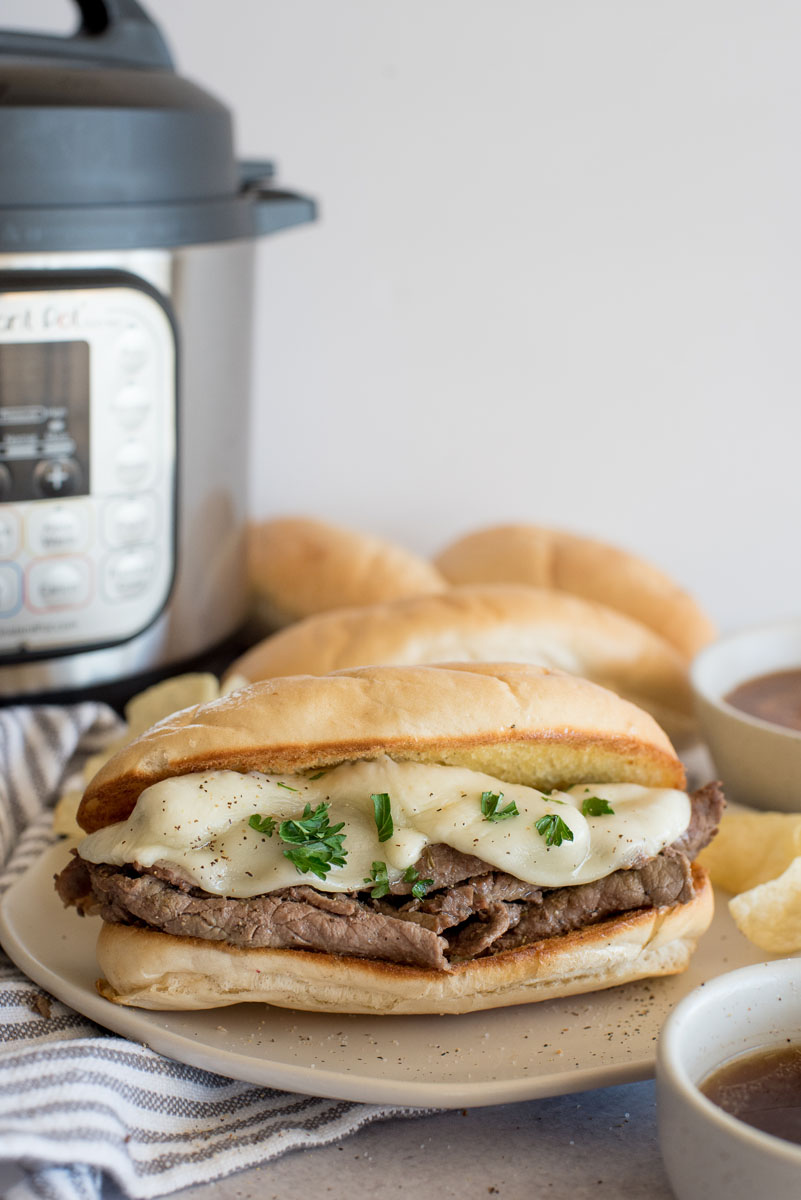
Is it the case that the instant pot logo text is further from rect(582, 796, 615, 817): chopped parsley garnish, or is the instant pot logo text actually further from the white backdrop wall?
rect(582, 796, 615, 817): chopped parsley garnish

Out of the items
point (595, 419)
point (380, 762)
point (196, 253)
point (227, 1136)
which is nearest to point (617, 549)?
point (595, 419)

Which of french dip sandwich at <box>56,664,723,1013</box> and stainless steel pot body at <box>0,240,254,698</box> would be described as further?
stainless steel pot body at <box>0,240,254,698</box>

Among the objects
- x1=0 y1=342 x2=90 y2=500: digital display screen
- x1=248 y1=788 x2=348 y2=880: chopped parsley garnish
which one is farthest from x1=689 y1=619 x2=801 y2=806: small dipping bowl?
x1=0 y1=342 x2=90 y2=500: digital display screen

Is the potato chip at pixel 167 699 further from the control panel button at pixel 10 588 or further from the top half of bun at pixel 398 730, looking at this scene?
the top half of bun at pixel 398 730

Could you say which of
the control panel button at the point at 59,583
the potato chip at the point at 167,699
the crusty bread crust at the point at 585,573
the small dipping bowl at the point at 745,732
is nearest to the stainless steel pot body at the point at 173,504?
the control panel button at the point at 59,583

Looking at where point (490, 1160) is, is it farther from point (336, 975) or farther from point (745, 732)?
point (745, 732)

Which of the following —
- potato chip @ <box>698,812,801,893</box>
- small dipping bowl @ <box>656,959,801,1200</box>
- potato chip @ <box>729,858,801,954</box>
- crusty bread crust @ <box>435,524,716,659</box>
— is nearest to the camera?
small dipping bowl @ <box>656,959,801,1200</box>
